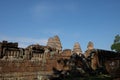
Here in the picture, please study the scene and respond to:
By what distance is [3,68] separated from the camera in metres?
14.5

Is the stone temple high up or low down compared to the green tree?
down

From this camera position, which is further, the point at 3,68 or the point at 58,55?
the point at 58,55

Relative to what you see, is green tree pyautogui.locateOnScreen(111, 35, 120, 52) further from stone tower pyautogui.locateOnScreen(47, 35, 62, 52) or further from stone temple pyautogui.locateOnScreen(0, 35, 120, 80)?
stone temple pyautogui.locateOnScreen(0, 35, 120, 80)

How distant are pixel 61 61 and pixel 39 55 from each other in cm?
248

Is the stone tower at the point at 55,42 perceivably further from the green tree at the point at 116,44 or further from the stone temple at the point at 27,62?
the stone temple at the point at 27,62

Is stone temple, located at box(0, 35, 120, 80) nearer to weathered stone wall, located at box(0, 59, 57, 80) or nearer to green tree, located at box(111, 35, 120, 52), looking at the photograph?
weathered stone wall, located at box(0, 59, 57, 80)

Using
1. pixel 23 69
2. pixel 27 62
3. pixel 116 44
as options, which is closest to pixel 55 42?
pixel 116 44

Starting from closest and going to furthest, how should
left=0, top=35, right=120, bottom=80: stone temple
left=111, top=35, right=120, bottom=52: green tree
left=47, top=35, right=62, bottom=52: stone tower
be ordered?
left=0, top=35, right=120, bottom=80: stone temple
left=47, top=35, right=62, bottom=52: stone tower
left=111, top=35, right=120, bottom=52: green tree

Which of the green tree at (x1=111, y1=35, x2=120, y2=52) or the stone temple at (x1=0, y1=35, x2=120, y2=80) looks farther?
the green tree at (x1=111, y1=35, x2=120, y2=52)

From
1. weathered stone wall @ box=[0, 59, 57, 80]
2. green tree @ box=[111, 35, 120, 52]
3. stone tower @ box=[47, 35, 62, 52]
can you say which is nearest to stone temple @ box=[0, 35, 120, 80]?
weathered stone wall @ box=[0, 59, 57, 80]

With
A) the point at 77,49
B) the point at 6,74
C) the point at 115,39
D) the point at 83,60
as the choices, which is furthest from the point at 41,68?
the point at 115,39

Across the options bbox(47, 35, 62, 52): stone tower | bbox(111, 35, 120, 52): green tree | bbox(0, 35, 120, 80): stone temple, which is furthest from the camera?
bbox(111, 35, 120, 52): green tree

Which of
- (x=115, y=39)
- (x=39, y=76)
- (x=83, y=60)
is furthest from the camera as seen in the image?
(x=115, y=39)

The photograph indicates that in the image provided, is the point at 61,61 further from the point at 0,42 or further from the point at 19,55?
the point at 0,42
